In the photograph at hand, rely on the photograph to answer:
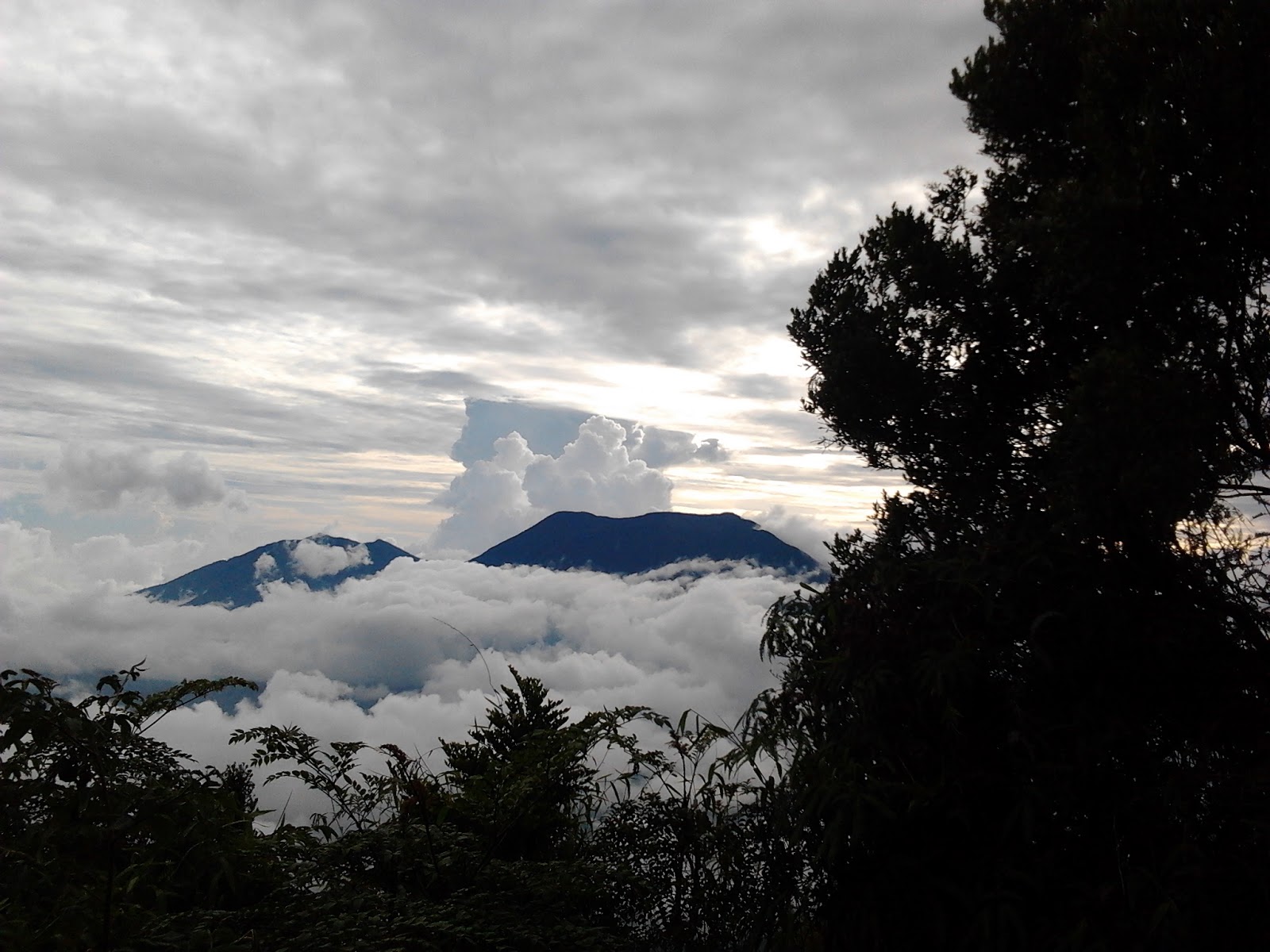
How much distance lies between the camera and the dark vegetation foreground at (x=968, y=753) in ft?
9.71

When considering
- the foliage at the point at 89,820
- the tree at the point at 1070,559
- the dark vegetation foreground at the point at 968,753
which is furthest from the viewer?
the tree at the point at 1070,559

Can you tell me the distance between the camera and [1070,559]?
448 centimetres

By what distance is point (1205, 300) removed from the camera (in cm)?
544

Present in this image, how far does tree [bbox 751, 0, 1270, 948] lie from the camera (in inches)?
137

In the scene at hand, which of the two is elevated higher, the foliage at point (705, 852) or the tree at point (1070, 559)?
the tree at point (1070, 559)

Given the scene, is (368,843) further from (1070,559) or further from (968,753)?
(1070,559)

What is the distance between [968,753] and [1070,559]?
56.3 inches

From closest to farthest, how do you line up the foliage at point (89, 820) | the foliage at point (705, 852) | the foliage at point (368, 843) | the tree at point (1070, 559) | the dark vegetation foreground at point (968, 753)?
the foliage at point (89, 820) → the foliage at point (368, 843) → the dark vegetation foreground at point (968, 753) → the tree at point (1070, 559) → the foliage at point (705, 852)

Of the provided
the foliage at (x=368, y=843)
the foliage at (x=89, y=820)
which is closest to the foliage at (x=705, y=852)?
the foliage at (x=368, y=843)

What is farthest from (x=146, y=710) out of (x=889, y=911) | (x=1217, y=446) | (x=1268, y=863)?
(x=1217, y=446)

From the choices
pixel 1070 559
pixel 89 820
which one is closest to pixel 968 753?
pixel 1070 559

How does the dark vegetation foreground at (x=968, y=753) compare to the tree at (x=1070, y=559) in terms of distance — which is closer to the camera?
the dark vegetation foreground at (x=968, y=753)

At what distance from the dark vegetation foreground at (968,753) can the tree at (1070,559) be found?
0.07ft

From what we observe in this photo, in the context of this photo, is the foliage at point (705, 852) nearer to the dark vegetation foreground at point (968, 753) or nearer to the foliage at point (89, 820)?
the dark vegetation foreground at point (968, 753)
